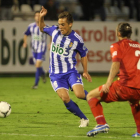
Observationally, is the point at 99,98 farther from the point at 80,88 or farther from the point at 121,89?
the point at 80,88

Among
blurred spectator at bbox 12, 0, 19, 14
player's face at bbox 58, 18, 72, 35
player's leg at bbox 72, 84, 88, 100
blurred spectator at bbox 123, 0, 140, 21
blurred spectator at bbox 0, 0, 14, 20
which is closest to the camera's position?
player's leg at bbox 72, 84, 88, 100

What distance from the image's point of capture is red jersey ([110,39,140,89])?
5.61m

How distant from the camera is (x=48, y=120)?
7.64 metres

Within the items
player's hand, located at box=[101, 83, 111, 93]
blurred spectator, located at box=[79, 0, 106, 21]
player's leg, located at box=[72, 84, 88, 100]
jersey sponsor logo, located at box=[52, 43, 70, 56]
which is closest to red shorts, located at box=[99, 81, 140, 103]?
player's hand, located at box=[101, 83, 111, 93]

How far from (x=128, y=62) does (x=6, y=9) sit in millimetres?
12116

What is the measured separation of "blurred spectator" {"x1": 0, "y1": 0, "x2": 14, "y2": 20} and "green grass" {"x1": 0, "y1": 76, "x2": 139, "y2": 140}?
576cm

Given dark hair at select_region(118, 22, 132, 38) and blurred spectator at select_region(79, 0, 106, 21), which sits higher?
dark hair at select_region(118, 22, 132, 38)

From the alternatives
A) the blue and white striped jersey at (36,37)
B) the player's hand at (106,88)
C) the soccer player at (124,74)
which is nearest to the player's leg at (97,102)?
the soccer player at (124,74)

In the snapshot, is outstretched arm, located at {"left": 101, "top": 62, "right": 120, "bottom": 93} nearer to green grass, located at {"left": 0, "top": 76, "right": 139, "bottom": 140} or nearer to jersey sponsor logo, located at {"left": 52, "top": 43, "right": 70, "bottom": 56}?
green grass, located at {"left": 0, "top": 76, "right": 139, "bottom": 140}

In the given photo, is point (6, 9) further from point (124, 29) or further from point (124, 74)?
point (124, 74)

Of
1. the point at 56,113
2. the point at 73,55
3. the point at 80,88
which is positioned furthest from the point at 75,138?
the point at 56,113

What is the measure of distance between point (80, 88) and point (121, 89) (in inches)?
51.1

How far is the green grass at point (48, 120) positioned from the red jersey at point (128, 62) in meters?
0.85

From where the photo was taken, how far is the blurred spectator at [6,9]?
55.7ft
